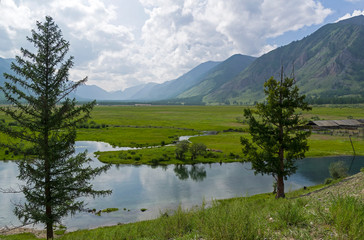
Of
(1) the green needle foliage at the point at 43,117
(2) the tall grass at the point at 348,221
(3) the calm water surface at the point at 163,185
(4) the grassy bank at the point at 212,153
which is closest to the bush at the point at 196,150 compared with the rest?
(4) the grassy bank at the point at 212,153

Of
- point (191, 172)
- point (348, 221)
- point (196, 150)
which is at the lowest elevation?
point (191, 172)

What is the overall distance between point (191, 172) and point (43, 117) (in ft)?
126

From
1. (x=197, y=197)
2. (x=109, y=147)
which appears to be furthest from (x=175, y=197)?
(x=109, y=147)

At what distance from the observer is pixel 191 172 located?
52344 millimetres

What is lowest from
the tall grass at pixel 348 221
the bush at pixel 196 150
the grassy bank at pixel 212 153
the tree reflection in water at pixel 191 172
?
the tree reflection in water at pixel 191 172

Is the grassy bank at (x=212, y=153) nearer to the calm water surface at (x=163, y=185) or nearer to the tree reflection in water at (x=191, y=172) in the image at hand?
the calm water surface at (x=163, y=185)

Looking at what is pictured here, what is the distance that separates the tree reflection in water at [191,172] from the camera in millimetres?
48787

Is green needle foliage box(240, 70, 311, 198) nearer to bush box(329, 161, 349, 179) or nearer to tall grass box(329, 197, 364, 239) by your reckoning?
tall grass box(329, 197, 364, 239)

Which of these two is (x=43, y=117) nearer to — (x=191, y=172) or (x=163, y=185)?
(x=163, y=185)

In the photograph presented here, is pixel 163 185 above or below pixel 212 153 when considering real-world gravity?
below

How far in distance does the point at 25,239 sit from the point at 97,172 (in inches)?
455

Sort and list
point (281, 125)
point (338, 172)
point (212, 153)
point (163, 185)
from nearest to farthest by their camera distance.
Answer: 1. point (281, 125)
2. point (163, 185)
3. point (338, 172)
4. point (212, 153)

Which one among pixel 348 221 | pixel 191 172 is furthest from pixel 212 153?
pixel 348 221

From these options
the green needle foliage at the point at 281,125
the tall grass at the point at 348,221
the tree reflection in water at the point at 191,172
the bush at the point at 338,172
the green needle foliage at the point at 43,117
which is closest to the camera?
the tall grass at the point at 348,221
